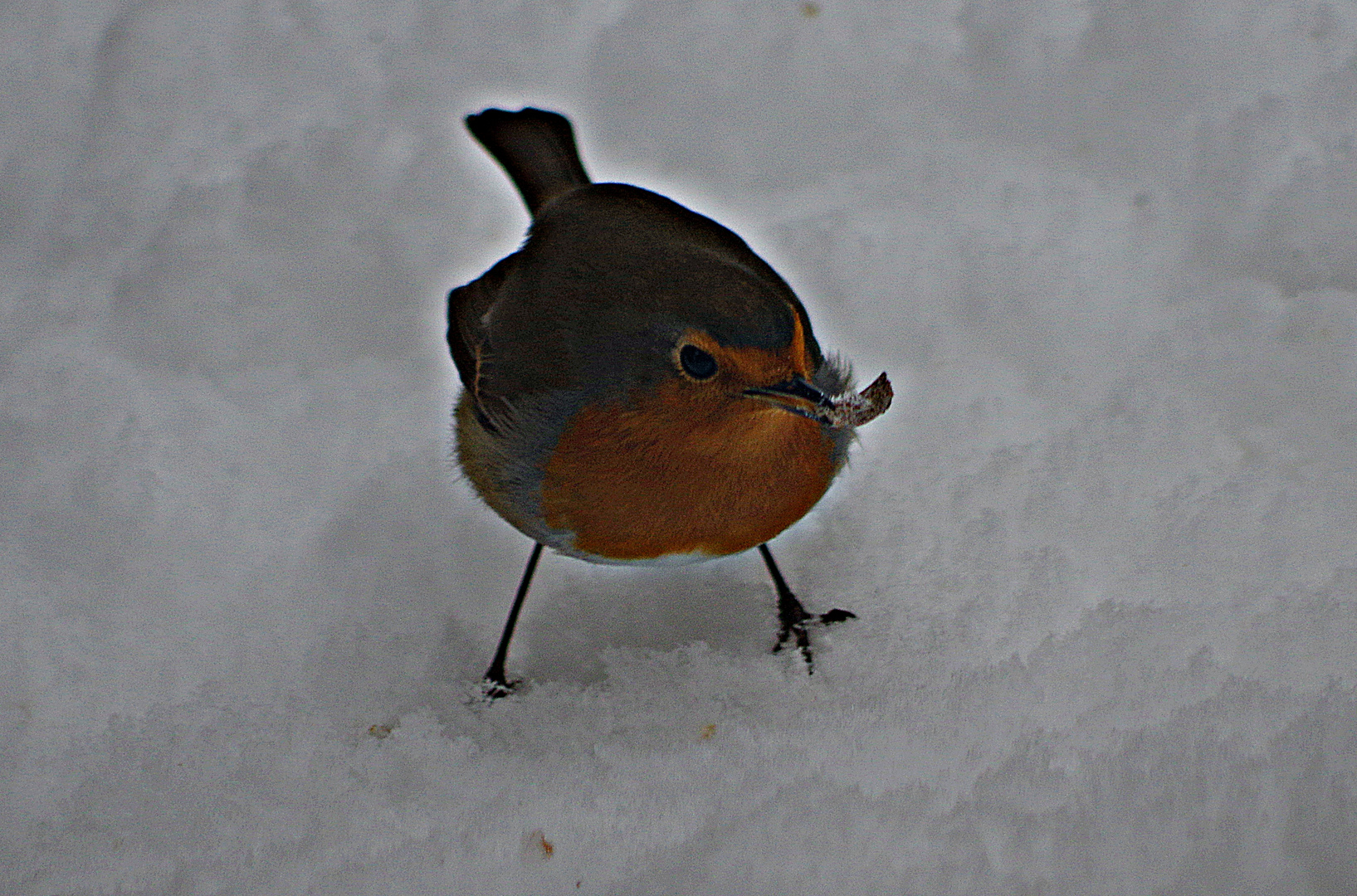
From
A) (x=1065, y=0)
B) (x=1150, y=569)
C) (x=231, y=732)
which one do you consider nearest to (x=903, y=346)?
(x=1150, y=569)

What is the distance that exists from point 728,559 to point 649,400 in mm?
702

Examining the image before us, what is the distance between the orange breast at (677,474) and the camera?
1891 millimetres

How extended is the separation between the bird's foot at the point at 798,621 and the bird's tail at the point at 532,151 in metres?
1.03

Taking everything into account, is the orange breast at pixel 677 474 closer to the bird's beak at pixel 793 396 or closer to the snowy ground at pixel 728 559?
the bird's beak at pixel 793 396

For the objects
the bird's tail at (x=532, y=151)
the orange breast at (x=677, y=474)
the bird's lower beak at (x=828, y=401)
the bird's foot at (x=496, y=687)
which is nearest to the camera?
the bird's lower beak at (x=828, y=401)

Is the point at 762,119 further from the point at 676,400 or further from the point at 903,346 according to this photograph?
the point at 676,400

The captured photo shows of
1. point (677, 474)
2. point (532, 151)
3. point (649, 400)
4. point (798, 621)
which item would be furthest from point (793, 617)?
point (532, 151)

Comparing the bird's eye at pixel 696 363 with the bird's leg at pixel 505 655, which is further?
the bird's leg at pixel 505 655

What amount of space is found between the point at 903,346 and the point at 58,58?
2445mm

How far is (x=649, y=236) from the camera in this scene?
2133 mm

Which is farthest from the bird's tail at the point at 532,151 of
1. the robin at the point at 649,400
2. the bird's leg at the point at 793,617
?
the bird's leg at the point at 793,617

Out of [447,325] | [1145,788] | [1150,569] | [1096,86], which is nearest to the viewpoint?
[1145,788]

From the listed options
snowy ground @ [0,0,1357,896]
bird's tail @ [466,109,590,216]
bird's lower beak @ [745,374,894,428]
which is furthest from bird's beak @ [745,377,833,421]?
bird's tail @ [466,109,590,216]

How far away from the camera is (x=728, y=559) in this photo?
2.50 m
